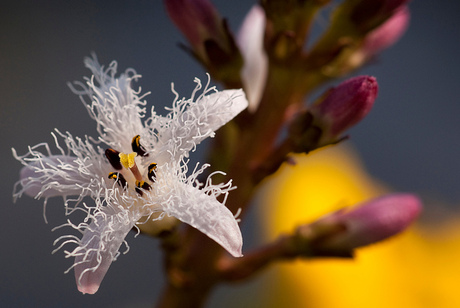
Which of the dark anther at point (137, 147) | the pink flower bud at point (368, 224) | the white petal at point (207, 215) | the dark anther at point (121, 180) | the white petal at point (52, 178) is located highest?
the white petal at point (52, 178)

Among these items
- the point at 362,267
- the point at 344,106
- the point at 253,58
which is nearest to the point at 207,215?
the point at 344,106

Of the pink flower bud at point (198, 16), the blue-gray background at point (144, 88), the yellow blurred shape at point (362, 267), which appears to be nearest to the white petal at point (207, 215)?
the pink flower bud at point (198, 16)

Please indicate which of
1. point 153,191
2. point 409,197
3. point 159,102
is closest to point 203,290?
point 153,191

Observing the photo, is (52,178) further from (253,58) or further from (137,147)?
(253,58)

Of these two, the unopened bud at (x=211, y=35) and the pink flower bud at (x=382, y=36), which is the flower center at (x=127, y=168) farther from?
the pink flower bud at (x=382, y=36)

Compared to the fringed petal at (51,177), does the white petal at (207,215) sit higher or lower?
lower

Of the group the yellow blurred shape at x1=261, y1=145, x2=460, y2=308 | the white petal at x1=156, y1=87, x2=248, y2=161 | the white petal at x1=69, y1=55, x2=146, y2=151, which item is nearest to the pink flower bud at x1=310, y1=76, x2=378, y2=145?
the white petal at x1=156, y1=87, x2=248, y2=161

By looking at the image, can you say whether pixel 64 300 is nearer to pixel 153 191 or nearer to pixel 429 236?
pixel 429 236
